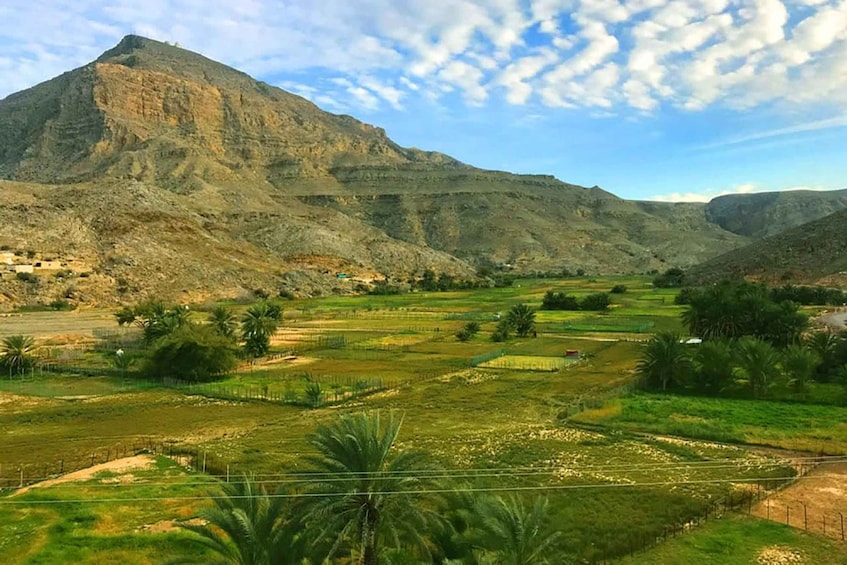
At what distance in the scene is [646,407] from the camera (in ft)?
105

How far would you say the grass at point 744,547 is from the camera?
15398 millimetres

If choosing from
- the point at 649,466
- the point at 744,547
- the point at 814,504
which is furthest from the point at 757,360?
the point at 744,547

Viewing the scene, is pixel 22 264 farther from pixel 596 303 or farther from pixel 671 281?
pixel 671 281

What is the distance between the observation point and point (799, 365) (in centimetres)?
3372

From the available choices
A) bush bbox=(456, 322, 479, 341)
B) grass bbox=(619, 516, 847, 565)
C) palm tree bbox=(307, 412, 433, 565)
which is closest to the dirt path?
palm tree bbox=(307, 412, 433, 565)

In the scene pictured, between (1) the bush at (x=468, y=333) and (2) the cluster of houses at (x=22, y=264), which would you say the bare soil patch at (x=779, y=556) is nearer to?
(1) the bush at (x=468, y=333)

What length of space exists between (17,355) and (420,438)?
A: 34678 millimetres

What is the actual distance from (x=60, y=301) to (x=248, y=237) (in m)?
49.9

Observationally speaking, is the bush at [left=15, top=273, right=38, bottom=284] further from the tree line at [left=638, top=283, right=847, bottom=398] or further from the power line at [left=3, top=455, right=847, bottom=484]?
the tree line at [left=638, top=283, right=847, bottom=398]

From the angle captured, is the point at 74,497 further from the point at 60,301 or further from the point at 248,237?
the point at 248,237

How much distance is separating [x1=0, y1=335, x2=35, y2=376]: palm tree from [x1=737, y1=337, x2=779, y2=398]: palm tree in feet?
160

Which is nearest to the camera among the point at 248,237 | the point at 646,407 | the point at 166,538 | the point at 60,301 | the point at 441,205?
the point at 166,538

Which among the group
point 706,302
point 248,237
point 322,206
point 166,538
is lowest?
point 166,538

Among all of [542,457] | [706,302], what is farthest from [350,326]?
[542,457]
